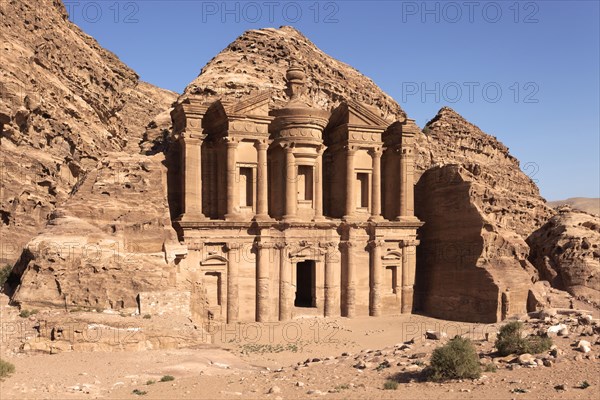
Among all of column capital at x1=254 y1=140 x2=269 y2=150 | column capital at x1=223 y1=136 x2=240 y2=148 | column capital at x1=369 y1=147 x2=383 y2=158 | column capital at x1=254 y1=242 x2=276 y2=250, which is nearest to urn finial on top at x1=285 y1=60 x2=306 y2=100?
column capital at x1=254 y1=140 x2=269 y2=150

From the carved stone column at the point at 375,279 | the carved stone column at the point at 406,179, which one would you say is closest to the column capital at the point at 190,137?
the carved stone column at the point at 375,279

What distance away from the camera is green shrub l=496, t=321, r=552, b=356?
50.2 ft

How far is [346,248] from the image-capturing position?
30453mm

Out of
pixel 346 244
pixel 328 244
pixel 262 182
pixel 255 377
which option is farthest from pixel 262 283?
pixel 255 377

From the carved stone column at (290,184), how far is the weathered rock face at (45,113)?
12.1 meters

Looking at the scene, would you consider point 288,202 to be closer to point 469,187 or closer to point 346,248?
point 346,248

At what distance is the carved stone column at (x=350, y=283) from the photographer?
3020cm

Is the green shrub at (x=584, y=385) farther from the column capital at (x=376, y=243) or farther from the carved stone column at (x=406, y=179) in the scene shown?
the carved stone column at (x=406, y=179)

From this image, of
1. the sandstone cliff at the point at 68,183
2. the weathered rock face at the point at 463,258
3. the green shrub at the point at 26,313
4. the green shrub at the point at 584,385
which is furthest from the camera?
the weathered rock face at the point at 463,258

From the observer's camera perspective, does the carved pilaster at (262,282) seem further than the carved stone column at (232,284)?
Yes

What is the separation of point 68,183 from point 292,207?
1290 centimetres

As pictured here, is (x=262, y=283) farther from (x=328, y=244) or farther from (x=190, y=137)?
(x=190, y=137)

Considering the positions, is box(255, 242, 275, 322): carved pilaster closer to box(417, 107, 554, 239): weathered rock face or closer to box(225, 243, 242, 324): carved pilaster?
box(225, 243, 242, 324): carved pilaster

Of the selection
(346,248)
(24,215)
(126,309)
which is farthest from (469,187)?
(24,215)
